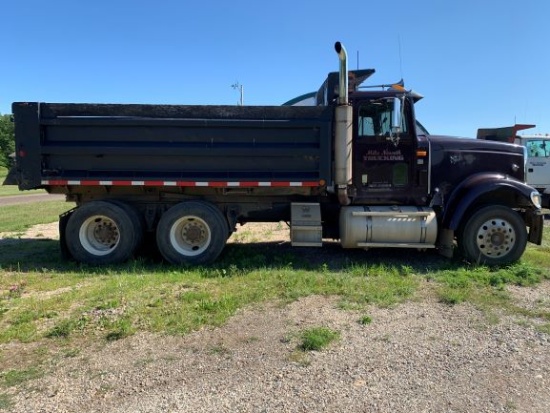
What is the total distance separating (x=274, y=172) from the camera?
Result: 762 centimetres

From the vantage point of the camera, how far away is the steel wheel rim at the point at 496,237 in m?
7.46

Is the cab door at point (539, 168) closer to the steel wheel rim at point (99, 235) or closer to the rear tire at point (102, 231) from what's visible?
the rear tire at point (102, 231)

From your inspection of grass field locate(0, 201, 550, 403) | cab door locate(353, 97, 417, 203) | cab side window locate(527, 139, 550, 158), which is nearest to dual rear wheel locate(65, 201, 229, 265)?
grass field locate(0, 201, 550, 403)

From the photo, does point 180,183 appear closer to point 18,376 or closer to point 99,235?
point 99,235

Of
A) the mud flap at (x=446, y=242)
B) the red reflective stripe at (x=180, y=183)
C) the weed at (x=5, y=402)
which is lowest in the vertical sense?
the weed at (x=5, y=402)

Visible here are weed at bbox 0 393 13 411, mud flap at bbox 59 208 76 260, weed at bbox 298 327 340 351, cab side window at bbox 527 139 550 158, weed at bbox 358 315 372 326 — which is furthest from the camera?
cab side window at bbox 527 139 550 158

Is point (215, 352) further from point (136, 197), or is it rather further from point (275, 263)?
point (136, 197)

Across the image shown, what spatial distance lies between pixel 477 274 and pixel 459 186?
160 cm

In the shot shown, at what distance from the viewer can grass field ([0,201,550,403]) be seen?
4809mm

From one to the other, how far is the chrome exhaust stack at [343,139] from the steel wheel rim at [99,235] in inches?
144

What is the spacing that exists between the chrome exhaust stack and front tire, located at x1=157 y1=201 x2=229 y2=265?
199cm

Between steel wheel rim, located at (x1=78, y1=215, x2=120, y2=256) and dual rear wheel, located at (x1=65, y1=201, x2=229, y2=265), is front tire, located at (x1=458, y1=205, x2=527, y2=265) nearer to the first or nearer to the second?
dual rear wheel, located at (x1=65, y1=201, x2=229, y2=265)

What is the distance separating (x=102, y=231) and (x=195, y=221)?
155 cm

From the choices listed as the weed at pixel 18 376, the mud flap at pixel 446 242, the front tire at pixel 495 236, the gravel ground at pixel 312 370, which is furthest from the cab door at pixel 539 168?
the weed at pixel 18 376
